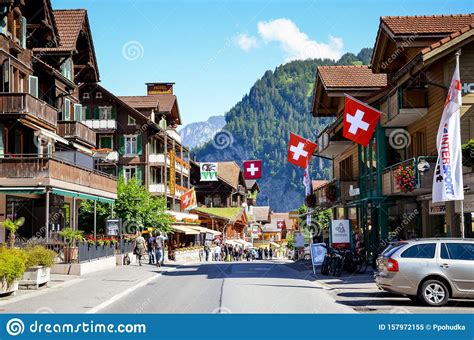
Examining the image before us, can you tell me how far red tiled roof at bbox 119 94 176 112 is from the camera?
6919 cm

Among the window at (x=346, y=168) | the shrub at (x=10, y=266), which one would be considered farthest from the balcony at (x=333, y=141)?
the shrub at (x=10, y=266)

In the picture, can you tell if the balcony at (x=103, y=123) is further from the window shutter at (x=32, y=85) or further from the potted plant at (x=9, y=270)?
the potted plant at (x=9, y=270)

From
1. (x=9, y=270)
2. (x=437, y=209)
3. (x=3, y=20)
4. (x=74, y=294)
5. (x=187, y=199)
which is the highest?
(x=3, y=20)

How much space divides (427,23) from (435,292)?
646 inches

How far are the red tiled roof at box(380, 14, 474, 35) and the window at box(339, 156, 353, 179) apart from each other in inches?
472

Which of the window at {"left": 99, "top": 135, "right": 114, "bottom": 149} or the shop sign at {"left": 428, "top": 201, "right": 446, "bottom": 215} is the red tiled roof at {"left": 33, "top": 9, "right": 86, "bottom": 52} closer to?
the shop sign at {"left": 428, "top": 201, "right": 446, "bottom": 215}

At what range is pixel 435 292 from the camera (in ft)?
53.6

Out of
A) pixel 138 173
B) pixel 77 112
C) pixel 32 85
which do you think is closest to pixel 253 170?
pixel 138 173

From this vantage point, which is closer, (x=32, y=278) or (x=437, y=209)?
A: (x=32, y=278)

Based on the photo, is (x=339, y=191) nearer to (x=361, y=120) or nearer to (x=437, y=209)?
(x=361, y=120)

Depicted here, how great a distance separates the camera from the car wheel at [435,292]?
16.3 metres

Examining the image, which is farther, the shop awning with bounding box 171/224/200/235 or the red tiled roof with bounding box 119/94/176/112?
the red tiled roof with bounding box 119/94/176/112

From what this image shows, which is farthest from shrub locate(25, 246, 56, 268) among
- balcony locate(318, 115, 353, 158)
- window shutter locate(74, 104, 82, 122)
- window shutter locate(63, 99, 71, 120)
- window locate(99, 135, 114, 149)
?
window locate(99, 135, 114, 149)

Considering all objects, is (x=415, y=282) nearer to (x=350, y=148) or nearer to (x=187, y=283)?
(x=187, y=283)
